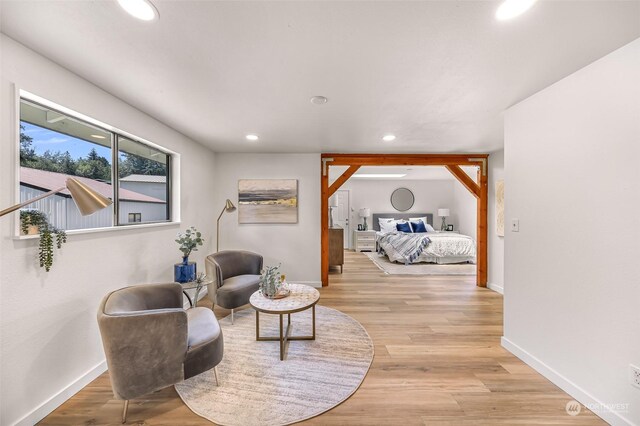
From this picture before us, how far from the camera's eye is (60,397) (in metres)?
1.67

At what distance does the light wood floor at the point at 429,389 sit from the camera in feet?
5.22

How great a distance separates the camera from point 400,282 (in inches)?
183

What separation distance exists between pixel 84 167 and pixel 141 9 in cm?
140

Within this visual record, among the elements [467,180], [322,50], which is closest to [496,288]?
[467,180]

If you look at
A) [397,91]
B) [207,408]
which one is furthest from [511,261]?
[207,408]

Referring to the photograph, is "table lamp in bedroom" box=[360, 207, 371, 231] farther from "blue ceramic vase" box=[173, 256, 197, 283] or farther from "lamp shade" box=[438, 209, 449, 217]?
"blue ceramic vase" box=[173, 256, 197, 283]

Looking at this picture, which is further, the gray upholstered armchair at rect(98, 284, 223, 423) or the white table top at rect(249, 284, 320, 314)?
the white table top at rect(249, 284, 320, 314)

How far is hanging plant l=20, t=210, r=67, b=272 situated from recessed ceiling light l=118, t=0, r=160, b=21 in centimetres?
132

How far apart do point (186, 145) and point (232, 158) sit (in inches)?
39.1

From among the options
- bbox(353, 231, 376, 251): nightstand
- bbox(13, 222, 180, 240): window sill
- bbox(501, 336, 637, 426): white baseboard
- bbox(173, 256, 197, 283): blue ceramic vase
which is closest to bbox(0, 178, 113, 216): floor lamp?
bbox(13, 222, 180, 240): window sill

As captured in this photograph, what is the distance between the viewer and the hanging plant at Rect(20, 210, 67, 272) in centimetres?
150

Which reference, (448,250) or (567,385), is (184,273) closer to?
(567,385)

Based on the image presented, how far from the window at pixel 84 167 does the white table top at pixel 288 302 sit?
146 centimetres

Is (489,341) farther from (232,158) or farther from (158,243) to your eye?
(232,158)
